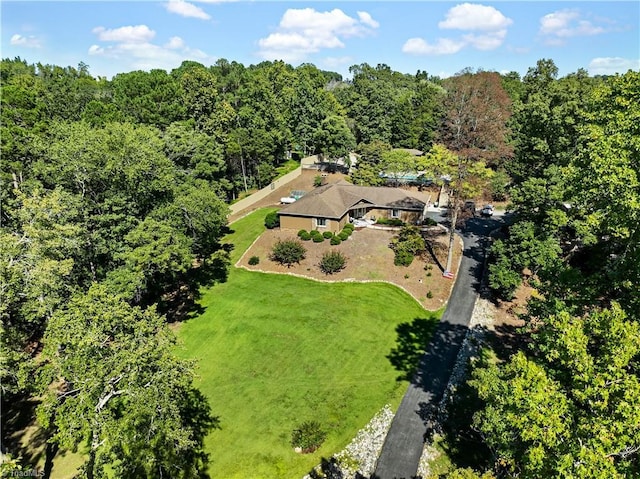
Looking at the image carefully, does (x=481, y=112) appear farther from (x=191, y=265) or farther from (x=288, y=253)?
(x=191, y=265)

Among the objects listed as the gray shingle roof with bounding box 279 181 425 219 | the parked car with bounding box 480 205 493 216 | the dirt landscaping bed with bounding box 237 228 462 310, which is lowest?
the dirt landscaping bed with bounding box 237 228 462 310

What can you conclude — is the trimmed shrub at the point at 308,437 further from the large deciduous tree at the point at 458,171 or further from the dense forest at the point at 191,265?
the large deciduous tree at the point at 458,171

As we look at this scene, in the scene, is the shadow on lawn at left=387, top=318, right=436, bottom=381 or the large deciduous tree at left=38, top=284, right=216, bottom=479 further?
the shadow on lawn at left=387, top=318, right=436, bottom=381

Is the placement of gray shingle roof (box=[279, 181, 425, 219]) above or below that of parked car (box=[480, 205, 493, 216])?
above

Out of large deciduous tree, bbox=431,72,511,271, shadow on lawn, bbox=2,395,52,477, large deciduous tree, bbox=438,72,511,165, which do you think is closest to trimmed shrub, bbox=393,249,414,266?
large deciduous tree, bbox=431,72,511,271

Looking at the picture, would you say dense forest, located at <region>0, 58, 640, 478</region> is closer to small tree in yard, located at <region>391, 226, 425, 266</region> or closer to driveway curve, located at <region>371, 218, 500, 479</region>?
driveway curve, located at <region>371, 218, 500, 479</region>

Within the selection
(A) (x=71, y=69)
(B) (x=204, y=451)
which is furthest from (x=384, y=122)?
(A) (x=71, y=69)

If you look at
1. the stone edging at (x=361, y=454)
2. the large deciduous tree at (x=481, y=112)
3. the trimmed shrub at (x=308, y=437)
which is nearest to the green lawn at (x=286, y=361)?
the trimmed shrub at (x=308, y=437)

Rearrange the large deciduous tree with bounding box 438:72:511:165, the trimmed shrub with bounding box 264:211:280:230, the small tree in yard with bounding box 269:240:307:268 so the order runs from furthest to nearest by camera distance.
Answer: the large deciduous tree with bounding box 438:72:511:165
the trimmed shrub with bounding box 264:211:280:230
the small tree in yard with bounding box 269:240:307:268
